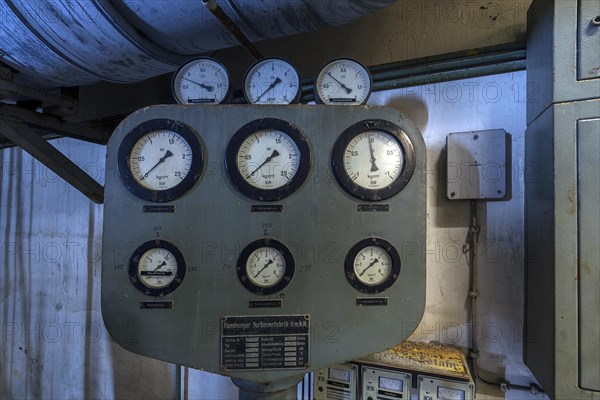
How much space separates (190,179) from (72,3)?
0.64 metres

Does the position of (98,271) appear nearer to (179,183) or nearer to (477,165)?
(179,183)

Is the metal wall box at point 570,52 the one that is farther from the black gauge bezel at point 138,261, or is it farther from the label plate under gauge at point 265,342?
the black gauge bezel at point 138,261

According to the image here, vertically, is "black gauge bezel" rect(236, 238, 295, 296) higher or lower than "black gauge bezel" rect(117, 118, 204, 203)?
lower

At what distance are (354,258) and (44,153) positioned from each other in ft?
4.89

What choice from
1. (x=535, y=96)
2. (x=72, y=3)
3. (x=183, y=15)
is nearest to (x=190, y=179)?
(x=183, y=15)

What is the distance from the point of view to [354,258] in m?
0.91

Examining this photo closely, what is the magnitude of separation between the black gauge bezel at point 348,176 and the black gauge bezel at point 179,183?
41 centimetres

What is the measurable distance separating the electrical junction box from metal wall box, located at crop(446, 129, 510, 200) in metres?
0.34

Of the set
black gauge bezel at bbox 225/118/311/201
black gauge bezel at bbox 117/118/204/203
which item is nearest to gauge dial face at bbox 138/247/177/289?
black gauge bezel at bbox 117/118/204/203

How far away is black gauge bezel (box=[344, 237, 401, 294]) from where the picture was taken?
909mm

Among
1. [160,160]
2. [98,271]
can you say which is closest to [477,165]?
[160,160]

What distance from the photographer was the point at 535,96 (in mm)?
972

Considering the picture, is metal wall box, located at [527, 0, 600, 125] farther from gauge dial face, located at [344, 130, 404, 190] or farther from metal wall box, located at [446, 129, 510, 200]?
gauge dial face, located at [344, 130, 404, 190]

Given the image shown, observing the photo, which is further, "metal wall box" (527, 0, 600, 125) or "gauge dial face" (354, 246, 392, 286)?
"gauge dial face" (354, 246, 392, 286)
